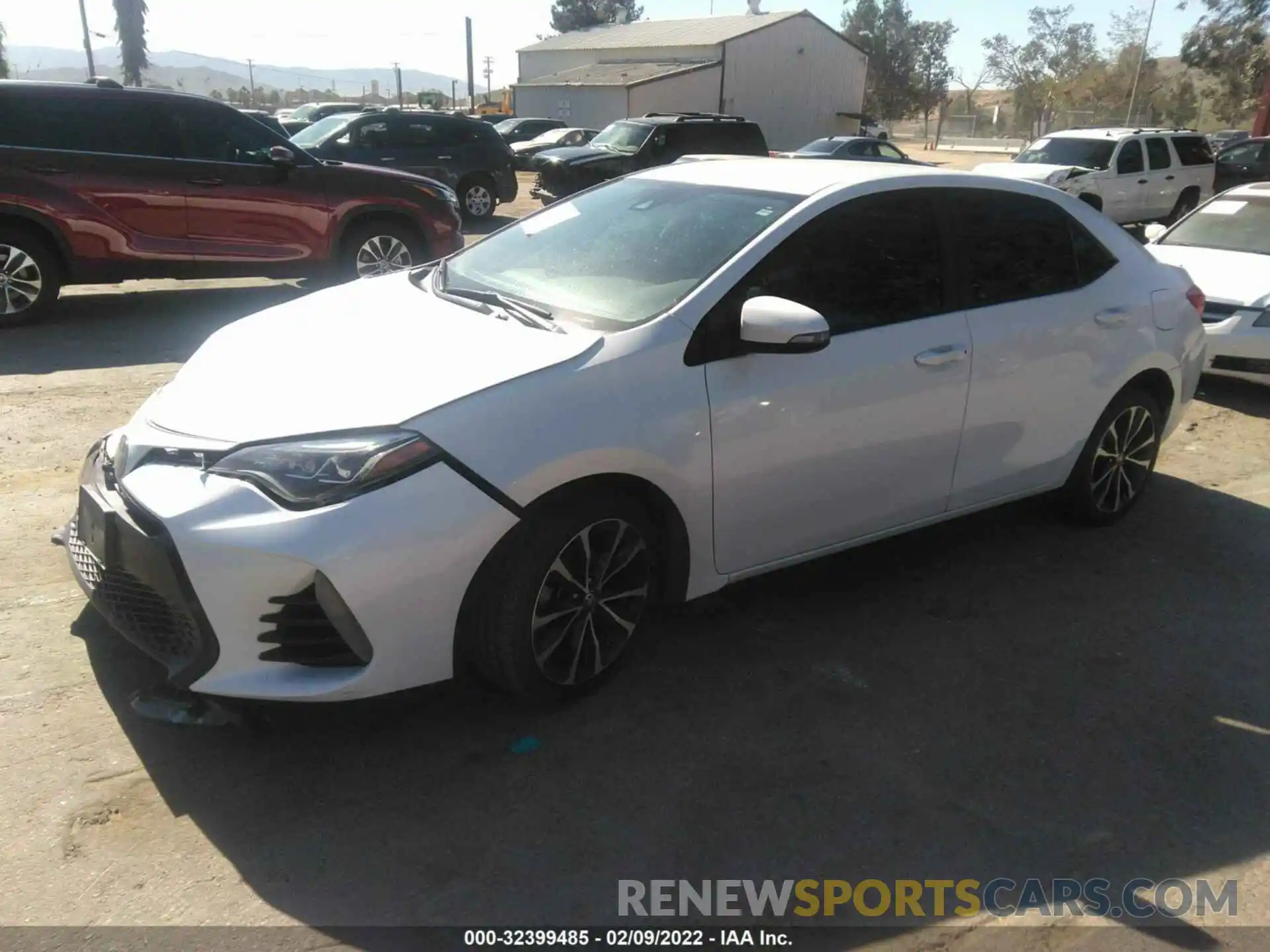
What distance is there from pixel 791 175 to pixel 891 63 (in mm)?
72232

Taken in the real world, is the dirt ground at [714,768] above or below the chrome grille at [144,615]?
below

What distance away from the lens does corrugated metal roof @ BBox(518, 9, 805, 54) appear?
46.0 metres

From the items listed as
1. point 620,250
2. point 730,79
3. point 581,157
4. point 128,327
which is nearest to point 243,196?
point 128,327

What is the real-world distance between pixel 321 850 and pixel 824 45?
50.7 metres

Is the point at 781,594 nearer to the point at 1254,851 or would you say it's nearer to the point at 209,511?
the point at 1254,851

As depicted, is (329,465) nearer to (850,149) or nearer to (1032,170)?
(1032,170)

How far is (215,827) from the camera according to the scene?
269 centimetres

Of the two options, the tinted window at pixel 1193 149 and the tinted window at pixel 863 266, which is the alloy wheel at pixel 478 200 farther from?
the tinted window at pixel 863 266

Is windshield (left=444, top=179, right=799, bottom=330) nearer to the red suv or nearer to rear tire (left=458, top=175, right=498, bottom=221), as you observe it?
the red suv

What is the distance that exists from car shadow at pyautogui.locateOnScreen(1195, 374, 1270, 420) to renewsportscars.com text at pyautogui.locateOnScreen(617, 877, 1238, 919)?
219 inches

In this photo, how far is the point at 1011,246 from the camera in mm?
4242

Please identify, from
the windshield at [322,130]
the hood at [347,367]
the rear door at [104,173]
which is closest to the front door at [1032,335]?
the hood at [347,367]

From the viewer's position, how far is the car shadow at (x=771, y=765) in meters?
2.64

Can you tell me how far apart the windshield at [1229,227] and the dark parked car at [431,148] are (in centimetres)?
1044
